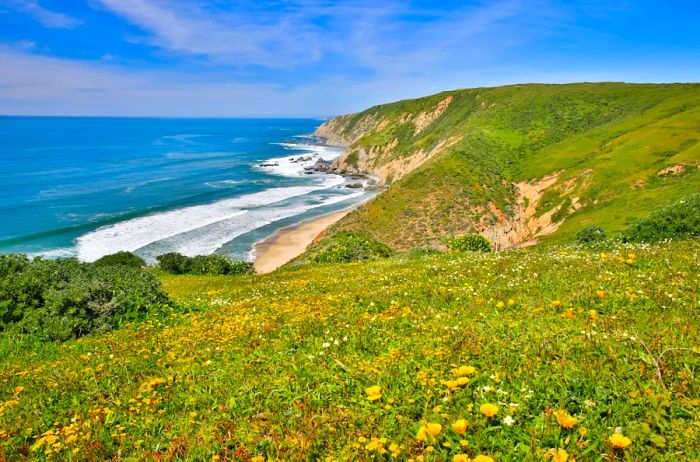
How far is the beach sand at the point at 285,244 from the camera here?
56.4 m

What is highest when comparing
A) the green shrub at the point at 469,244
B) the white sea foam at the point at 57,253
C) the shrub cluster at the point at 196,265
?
the white sea foam at the point at 57,253

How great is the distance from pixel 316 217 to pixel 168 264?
46872mm

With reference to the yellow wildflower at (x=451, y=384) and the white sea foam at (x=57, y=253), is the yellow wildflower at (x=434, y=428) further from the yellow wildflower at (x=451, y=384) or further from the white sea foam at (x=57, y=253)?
the white sea foam at (x=57, y=253)

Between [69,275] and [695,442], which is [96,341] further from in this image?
[695,442]

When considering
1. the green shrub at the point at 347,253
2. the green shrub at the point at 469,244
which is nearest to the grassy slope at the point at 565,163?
the green shrub at the point at 469,244

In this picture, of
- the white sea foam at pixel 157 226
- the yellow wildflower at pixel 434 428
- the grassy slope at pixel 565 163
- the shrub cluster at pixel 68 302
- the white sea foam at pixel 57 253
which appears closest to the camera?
the yellow wildflower at pixel 434 428

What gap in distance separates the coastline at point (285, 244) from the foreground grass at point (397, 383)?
1703 inches

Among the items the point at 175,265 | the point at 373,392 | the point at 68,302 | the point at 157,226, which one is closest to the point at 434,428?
the point at 373,392

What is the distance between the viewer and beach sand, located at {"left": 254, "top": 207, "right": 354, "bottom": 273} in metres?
56.4

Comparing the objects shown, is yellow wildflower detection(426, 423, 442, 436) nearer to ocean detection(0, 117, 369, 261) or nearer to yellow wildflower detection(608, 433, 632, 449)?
yellow wildflower detection(608, 433, 632, 449)

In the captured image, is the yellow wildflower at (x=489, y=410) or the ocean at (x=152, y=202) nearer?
the yellow wildflower at (x=489, y=410)

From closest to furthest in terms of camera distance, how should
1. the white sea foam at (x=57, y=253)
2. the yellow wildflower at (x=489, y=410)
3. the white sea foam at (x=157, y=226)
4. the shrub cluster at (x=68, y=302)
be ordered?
the yellow wildflower at (x=489, y=410)
the shrub cluster at (x=68, y=302)
the white sea foam at (x=57, y=253)
the white sea foam at (x=157, y=226)

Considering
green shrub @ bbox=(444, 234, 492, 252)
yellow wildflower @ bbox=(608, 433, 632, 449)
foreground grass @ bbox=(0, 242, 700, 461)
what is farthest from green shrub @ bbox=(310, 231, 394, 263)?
yellow wildflower @ bbox=(608, 433, 632, 449)

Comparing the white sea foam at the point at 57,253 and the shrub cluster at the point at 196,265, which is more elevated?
the white sea foam at the point at 57,253
